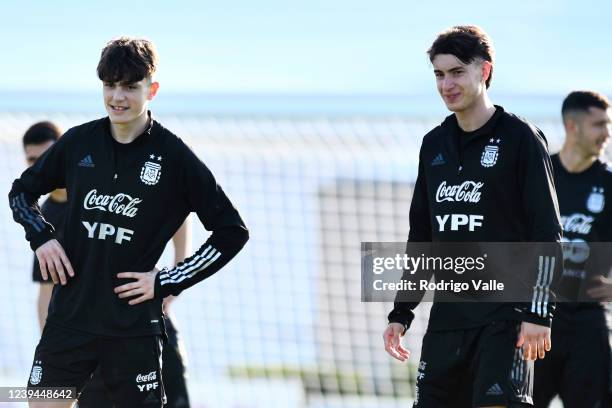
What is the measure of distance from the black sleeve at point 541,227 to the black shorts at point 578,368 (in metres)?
1.98

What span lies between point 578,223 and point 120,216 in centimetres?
302

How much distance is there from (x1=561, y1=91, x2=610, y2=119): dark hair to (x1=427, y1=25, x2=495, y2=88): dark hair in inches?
80.5

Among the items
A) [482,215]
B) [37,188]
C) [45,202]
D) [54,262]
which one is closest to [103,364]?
[54,262]

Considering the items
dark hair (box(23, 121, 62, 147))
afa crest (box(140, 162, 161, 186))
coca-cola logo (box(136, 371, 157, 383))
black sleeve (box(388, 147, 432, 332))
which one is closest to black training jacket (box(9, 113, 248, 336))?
afa crest (box(140, 162, 161, 186))

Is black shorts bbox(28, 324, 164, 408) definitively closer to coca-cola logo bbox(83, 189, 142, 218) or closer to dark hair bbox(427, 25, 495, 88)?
coca-cola logo bbox(83, 189, 142, 218)

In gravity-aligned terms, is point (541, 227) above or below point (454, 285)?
above

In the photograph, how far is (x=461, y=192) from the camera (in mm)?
5492

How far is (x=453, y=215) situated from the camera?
5.52 metres

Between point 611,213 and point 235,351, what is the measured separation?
5.64m

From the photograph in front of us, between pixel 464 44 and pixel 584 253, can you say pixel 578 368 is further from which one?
pixel 464 44

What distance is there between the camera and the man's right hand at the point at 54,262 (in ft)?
17.9

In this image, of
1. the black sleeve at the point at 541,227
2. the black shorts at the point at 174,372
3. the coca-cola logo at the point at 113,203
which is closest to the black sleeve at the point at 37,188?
the coca-cola logo at the point at 113,203

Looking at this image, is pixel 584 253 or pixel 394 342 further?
pixel 584 253

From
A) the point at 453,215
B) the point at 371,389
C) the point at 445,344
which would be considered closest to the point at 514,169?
the point at 453,215
